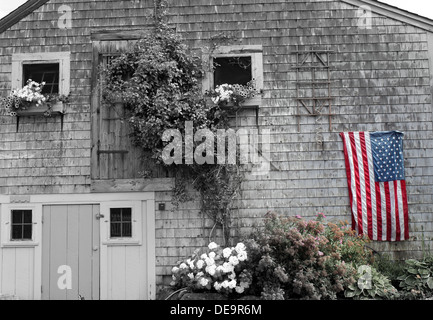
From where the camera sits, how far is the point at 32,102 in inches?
339

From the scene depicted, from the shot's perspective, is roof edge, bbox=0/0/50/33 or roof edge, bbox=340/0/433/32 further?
roof edge, bbox=0/0/50/33

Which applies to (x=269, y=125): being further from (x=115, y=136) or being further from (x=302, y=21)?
(x=115, y=136)

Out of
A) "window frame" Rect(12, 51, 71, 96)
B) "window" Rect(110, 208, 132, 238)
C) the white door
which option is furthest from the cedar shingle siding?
"window" Rect(110, 208, 132, 238)

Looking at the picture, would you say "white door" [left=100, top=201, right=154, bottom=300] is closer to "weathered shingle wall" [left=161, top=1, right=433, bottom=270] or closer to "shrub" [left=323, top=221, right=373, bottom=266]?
"weathered shingle wall" [left=161, top=1, right=433, bottom=270]

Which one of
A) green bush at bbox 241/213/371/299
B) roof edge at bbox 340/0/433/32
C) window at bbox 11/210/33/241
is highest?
roof edge at bbox 340/0/433/32

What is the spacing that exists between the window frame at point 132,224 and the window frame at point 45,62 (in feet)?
7.84

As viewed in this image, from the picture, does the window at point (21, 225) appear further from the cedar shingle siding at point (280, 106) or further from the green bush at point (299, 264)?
the green bush at point (299, 264)

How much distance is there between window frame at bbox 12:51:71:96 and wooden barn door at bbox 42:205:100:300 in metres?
2.38

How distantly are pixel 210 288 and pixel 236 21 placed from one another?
5.10 m

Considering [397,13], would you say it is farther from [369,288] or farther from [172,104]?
[369,288]

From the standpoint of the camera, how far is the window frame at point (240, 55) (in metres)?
8.73

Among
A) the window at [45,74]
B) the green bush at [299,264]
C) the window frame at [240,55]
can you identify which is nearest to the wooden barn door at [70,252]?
the window at [45,74]

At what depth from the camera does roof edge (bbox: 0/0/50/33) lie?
351 inches

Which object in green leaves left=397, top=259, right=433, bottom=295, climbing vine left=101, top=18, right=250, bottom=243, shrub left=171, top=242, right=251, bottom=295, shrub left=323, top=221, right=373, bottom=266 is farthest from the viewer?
climbing vine left=101, top=18, right=250, bottom=243
